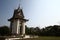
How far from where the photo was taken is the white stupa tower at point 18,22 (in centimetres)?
2241

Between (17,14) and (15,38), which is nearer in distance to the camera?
(15,38)

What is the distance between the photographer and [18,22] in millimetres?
22547

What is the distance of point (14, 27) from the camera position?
886 inches

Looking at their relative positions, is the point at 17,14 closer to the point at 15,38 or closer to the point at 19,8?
the point at 19,8

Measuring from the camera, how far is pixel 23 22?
23453 mm

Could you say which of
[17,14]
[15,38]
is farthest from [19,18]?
[15,38]

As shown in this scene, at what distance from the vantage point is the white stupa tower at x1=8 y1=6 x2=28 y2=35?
22406 mm

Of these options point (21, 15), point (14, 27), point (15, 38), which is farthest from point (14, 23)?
Answer: point (15, 38)

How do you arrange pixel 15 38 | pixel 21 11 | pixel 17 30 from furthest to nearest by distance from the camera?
pixel 21 11 < pixel 17 30 < pixel 15 38

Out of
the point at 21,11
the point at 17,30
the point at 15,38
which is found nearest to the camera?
the point at 15,38

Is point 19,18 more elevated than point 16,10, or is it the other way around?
point 16,10

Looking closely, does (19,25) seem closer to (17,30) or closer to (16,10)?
(17,30)

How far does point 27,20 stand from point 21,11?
2096 mm

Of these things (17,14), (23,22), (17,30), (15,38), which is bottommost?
(15,38)
